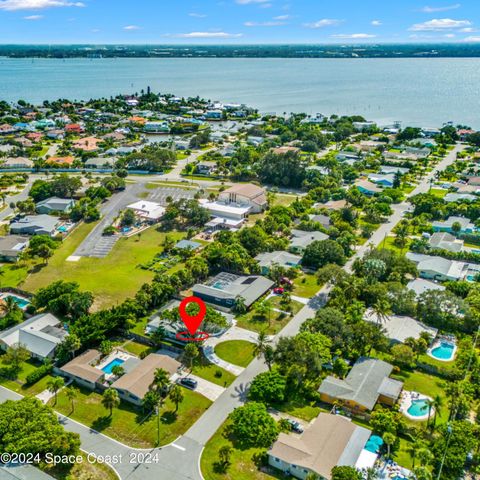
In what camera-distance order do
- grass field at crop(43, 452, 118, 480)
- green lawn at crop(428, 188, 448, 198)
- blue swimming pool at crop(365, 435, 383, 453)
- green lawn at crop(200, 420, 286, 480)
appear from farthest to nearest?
green lawn at crop(428, 188, 448, 198)
blue swimming pool at crop(365, 435, 383, 453)
green lawn at crop(200, 420, 286, 480)
grass field at crop(43, 452, 118, 480)

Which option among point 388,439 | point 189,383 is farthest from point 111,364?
point 388,439

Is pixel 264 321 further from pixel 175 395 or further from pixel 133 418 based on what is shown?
pixel 133 418

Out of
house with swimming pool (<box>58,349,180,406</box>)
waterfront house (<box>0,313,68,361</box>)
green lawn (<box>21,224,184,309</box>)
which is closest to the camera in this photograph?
house with swimming pool (<box>58,349,180,406</box>)

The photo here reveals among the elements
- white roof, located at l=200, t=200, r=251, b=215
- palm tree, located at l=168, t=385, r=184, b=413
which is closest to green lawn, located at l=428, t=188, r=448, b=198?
white roof, located at l=200, t=200, r=251, b=215

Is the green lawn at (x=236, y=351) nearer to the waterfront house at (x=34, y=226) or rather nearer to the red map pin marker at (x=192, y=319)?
the red map pin marker at (x=192, y=319)

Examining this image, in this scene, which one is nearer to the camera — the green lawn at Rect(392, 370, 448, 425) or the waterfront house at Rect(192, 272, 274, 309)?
the green lawn at Rect(392, 370, 448, 425)

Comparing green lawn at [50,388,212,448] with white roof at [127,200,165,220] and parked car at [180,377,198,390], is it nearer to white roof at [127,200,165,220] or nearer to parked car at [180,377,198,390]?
parked car at [180,377,198,390]

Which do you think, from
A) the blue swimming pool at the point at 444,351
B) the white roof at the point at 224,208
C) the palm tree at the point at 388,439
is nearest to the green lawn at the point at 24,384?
the palm tree at the point at 388,439

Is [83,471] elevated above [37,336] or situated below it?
below
